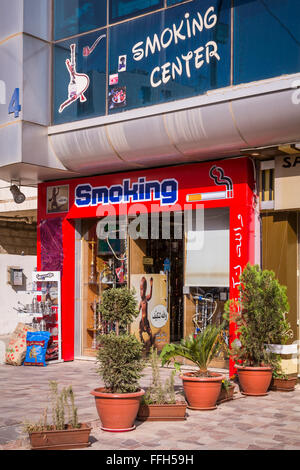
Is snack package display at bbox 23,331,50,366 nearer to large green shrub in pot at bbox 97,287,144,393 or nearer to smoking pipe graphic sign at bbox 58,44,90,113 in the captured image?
smoking pipe graphic sign at bbox 58,44,90,113

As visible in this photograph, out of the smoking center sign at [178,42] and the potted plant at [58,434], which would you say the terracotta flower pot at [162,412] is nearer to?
the potted plant at [58,434]

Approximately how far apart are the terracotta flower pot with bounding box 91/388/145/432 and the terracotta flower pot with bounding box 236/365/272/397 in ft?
9.38

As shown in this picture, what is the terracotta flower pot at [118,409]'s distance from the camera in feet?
23.4

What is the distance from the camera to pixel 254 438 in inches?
281

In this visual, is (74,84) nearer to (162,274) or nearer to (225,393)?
(162,274)

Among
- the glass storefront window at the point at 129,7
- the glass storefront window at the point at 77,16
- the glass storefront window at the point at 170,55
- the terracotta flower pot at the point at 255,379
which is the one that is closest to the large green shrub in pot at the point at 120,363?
the terracotta flower pot at the point at 255,379

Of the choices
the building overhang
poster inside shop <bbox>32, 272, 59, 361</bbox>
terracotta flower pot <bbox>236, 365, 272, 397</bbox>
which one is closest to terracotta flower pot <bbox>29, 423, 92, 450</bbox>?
terracotta flower pot <bbox>236, 365, 272, 397</bbox>

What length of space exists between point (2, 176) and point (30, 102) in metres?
1.84

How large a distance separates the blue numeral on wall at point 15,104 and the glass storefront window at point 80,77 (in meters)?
0.83

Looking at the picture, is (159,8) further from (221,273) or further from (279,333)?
(279,333)

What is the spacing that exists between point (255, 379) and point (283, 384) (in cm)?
72

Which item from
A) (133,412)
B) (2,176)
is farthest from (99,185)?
(133,412)

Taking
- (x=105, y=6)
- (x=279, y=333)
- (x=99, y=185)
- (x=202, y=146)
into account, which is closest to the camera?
(x=279, y=333)

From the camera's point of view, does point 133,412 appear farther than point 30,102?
No
